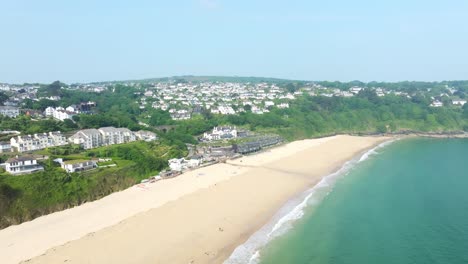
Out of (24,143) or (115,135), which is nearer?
(24,143)

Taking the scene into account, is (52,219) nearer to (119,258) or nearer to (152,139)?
(119,258)

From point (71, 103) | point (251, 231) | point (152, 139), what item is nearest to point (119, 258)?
point (251, 231)

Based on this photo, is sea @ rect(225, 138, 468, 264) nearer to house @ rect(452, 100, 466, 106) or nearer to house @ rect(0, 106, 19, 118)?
house @ rect(0, 106, 19, 118)


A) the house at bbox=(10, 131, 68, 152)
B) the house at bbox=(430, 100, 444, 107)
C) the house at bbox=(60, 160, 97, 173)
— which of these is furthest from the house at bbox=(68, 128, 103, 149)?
the house at bbox=(430, 100, 444, 107)

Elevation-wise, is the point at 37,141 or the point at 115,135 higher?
the point at 37,141

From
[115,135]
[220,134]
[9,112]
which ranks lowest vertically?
[220,134]

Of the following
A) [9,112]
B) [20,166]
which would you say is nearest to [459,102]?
→ [9,112]

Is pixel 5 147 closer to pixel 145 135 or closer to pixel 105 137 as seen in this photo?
pixel 105 137

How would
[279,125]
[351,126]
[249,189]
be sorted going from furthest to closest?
1. [351,126]
2. [279,125]
3. [249,189]
